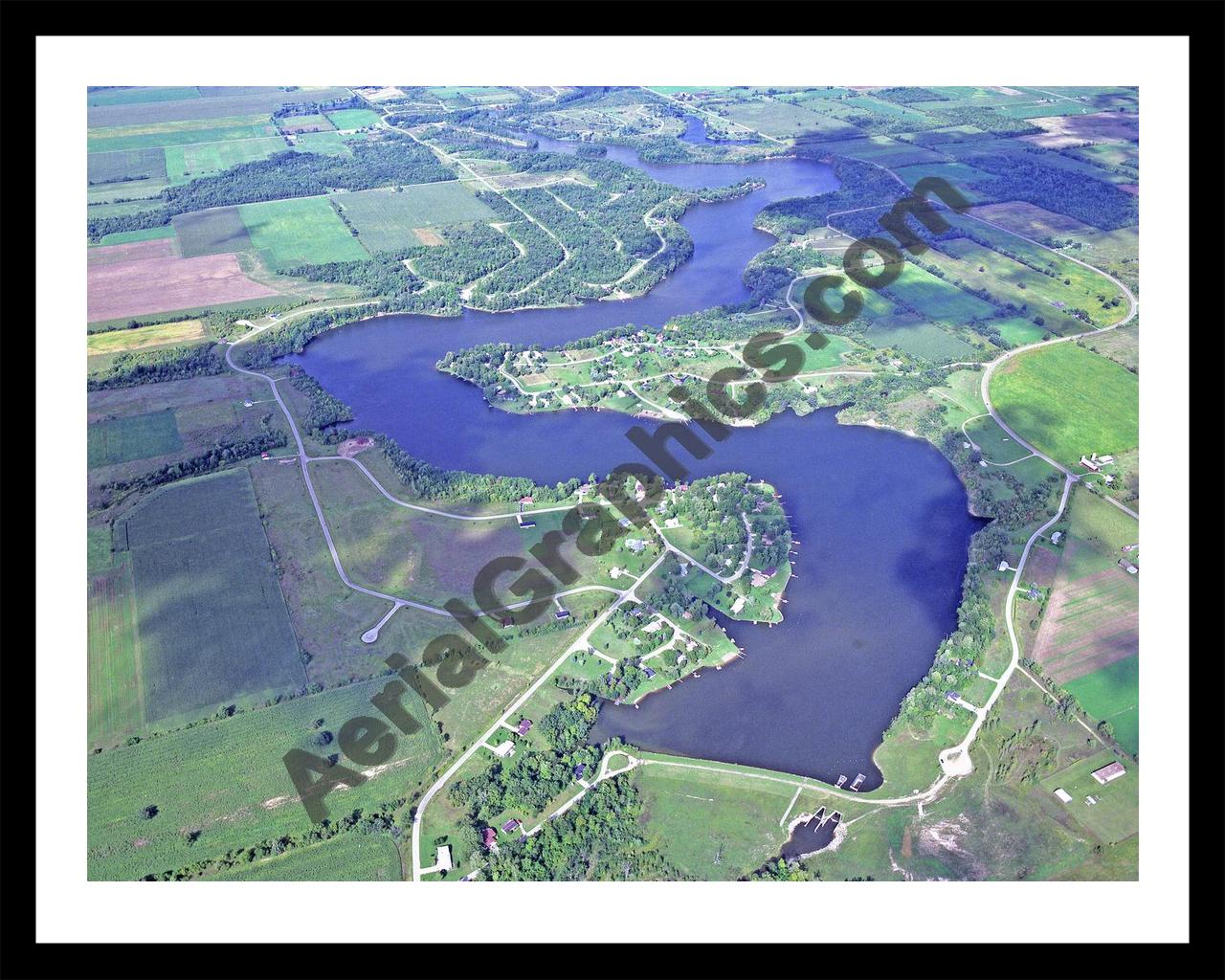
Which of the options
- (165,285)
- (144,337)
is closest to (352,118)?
(165,285)

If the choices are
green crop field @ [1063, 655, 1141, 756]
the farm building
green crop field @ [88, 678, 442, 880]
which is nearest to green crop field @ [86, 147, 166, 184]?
green crop field @ [88, 678, 442, 880]

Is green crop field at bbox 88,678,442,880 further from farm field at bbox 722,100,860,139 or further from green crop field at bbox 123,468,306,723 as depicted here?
farm field at bbox 722,100,860,139

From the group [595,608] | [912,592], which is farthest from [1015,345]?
[595,608]

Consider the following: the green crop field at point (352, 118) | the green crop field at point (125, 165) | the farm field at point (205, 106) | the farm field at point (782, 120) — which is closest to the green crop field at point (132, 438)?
the green crop field at point (125, 165)

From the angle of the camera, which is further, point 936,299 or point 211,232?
point 211,232

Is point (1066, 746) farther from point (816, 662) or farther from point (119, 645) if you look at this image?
point (119, 645)

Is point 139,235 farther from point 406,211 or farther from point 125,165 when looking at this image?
point 406,211
